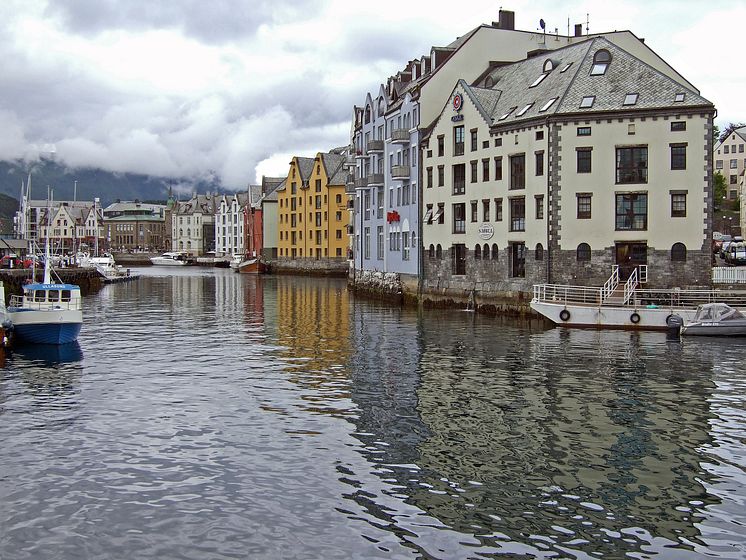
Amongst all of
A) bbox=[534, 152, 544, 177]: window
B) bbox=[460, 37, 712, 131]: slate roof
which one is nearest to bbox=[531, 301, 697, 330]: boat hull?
bbox=[534, 152, 544, 177]: window

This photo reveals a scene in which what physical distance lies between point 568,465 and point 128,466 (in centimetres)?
1107

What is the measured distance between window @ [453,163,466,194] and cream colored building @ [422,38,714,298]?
3.46m

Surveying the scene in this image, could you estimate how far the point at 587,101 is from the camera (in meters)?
58.4

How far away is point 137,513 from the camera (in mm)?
17688

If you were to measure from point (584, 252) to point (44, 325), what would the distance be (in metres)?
35.0

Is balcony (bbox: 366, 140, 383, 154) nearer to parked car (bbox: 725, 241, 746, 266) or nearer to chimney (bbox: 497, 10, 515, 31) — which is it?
chimney (bbox: 497, 10, 515, 31)

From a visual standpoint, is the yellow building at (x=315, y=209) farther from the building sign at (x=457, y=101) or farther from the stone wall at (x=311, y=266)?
the building sign at (x=457, y=101)

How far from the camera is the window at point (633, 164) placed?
2235 inches

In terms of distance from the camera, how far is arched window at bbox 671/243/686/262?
2205 inches

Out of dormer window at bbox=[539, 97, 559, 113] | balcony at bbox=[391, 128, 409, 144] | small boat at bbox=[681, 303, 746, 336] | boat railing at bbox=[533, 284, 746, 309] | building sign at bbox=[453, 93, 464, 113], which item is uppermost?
building sign at bbox=[453, 93, 464, 113]

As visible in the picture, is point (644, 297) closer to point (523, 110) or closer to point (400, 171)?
point (523, 110)

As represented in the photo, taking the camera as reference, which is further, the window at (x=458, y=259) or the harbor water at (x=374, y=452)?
the window at (x=458, y=259)

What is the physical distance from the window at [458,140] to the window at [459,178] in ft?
3.51

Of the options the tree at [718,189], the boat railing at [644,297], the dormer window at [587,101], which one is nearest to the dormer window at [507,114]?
the dormer window at [587,101]
